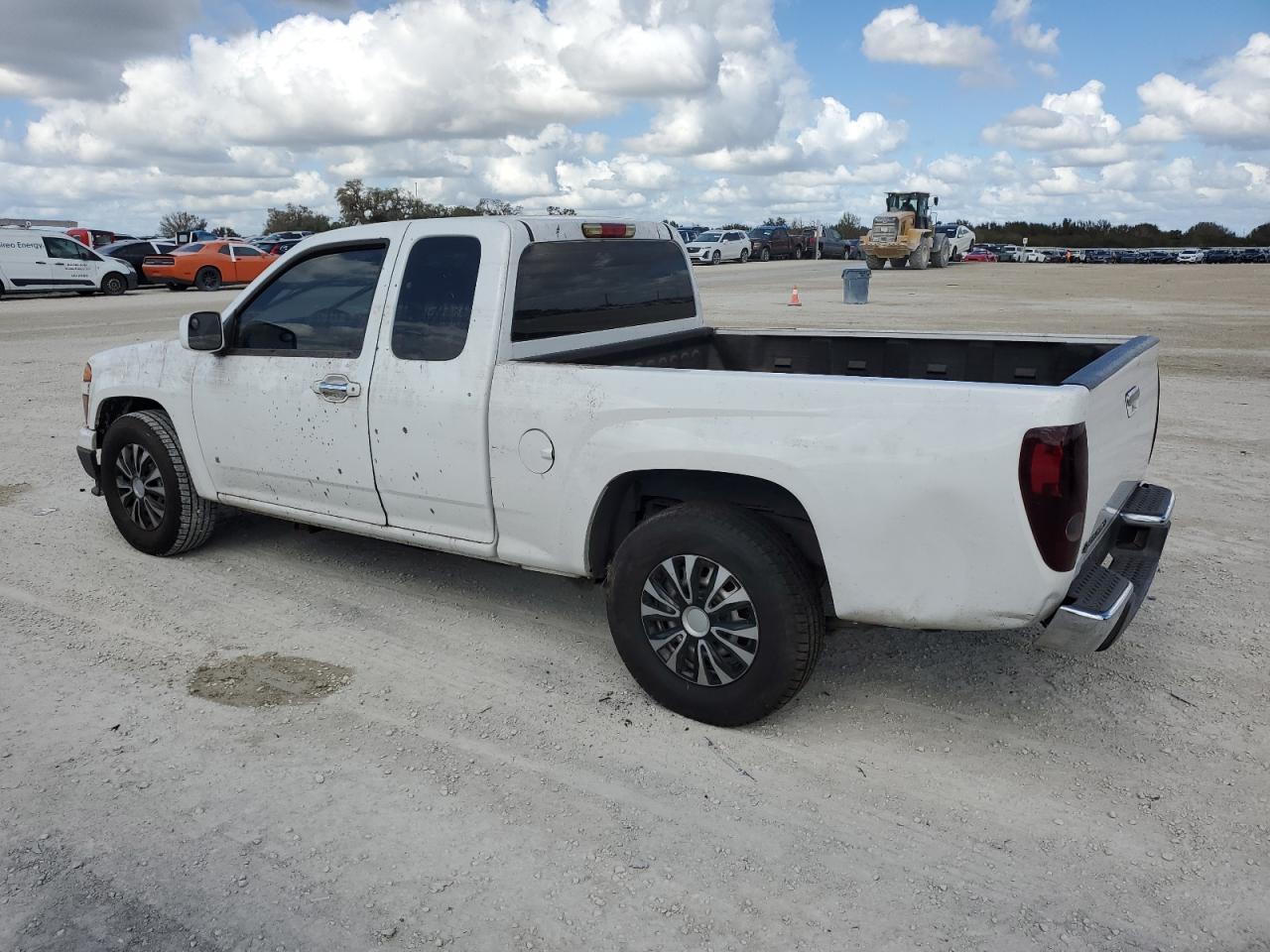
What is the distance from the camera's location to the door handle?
4.26 meters

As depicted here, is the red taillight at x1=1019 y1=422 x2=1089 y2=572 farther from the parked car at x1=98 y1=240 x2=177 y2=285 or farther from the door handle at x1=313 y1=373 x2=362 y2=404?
the parked car at x1=98 y1=240 x2=177 y2=285

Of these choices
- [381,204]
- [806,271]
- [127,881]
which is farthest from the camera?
[381,204]

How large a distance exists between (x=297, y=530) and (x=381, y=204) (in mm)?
75971

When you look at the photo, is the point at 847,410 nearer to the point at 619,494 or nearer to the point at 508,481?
the point at 619,494

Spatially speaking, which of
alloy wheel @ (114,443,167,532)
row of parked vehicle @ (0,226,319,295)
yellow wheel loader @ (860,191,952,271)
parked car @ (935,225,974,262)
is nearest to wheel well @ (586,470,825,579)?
alloy wheel @ (114,443,167,532)

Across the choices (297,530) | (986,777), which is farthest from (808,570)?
(297,530)

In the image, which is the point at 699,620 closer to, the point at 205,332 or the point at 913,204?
the point at 205,332

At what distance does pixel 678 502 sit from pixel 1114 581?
5.23ft

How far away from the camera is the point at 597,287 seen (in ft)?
15.0

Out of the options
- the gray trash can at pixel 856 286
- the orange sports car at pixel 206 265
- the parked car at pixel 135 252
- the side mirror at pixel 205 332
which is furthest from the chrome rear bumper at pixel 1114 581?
the parked car at pixel 135 252

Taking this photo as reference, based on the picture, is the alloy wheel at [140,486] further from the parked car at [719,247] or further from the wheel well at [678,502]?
the parked car at [719,247]

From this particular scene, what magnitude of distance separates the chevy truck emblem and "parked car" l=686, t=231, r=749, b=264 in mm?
41033

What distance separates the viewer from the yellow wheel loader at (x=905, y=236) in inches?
1502

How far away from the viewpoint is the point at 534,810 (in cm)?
311
